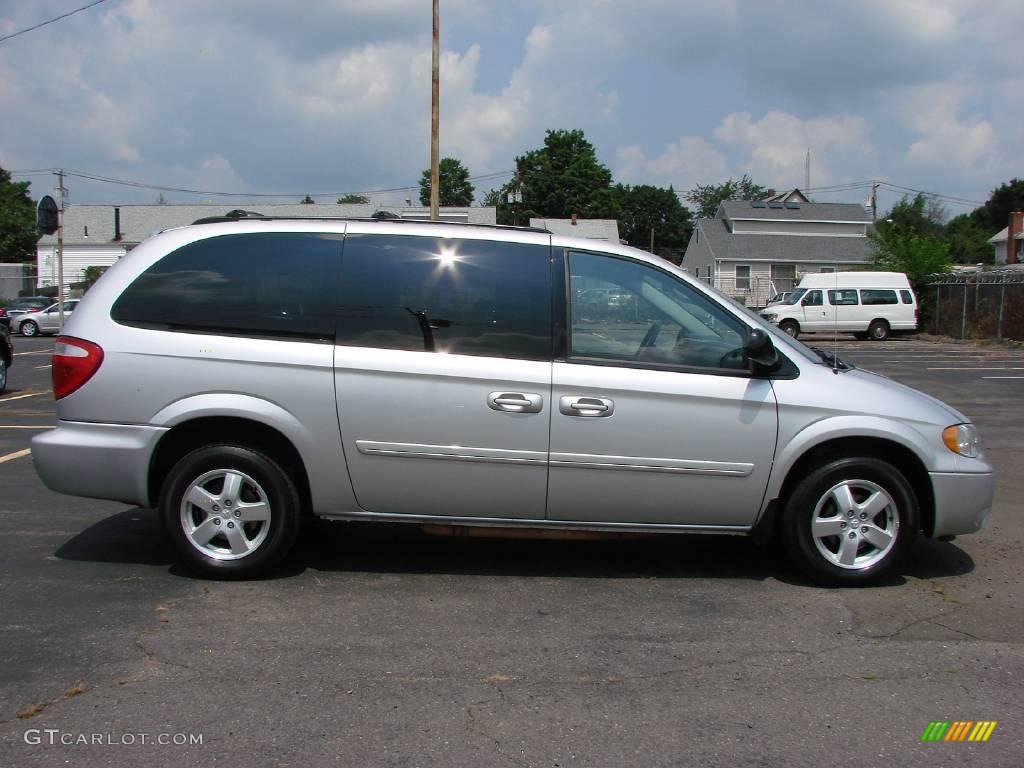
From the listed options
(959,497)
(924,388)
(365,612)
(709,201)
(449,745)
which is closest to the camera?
(449,745)

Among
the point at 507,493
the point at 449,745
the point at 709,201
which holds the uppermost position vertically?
the point at 709,201

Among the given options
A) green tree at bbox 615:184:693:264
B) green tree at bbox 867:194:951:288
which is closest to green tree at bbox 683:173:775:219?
green tree at bbox 615:184:693:264

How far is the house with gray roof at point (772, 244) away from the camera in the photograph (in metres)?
52.2

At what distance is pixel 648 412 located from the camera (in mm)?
4805

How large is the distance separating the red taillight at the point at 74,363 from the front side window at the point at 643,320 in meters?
2.55

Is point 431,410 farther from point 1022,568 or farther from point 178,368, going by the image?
point 1022,568

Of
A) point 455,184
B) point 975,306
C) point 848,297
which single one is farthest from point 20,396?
point 455,184

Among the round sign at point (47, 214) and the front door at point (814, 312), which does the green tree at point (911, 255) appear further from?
the round sign at point (47, 214)

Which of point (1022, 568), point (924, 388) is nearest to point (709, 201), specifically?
point (924, 388)

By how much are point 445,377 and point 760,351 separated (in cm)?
166

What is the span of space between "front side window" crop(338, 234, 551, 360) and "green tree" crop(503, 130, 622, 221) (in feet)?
257

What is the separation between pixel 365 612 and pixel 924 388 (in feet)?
45.1

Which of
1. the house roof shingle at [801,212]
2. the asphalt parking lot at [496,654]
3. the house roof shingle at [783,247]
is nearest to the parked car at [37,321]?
the asphalt parking lot at [496,654]

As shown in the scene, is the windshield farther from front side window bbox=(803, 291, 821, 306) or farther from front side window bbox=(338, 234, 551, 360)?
front side window bbox=(338, 234, 551, 360)
